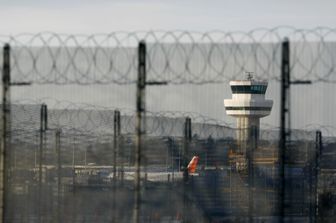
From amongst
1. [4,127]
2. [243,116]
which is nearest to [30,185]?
[4,127]

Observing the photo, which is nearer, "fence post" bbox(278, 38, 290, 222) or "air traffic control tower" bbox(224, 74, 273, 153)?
"fence post" bbox(278, 38, 290, 222)

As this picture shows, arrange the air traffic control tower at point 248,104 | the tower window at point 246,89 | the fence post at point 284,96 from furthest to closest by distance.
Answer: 1. the air traffic control tower at point 248,104
2. the tower window at point 246,89
3. the fence post at point 284,96

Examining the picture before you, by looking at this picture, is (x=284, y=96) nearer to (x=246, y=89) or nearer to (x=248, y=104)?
(x=246, y=89)

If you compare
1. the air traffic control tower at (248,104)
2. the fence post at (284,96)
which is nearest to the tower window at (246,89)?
the air traffic control tower at (248,104)

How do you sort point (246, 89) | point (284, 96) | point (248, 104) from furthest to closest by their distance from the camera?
point (248, 104) < point (246, 89) < point (284, 96)

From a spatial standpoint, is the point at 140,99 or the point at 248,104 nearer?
the point at 140,99

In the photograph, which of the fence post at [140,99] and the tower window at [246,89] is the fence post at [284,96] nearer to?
the fence post at [140,99]

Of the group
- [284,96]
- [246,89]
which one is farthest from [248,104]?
[284,96]

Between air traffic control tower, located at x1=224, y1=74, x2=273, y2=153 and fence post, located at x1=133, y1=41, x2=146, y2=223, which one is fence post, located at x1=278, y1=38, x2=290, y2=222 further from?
air traffic control tower, located at x1=224, y1=74, x2=273, y2=153

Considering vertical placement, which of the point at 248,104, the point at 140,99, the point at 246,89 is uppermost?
the point at 246,89

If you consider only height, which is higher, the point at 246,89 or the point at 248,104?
the point at 246,89

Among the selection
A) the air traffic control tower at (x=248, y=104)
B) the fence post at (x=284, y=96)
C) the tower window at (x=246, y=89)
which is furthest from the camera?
the air traffic control tower at (x=248, y=104)

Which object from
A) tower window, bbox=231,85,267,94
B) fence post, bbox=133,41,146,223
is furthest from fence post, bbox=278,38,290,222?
tower window, bbox=231,85,267,94

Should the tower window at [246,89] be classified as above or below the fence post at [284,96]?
above
